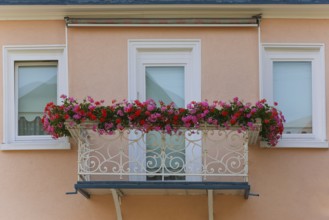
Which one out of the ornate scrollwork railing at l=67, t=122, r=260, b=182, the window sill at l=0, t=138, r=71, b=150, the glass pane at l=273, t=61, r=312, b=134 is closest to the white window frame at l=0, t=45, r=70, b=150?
the window sill at l=0, t=138, r=71, b=150

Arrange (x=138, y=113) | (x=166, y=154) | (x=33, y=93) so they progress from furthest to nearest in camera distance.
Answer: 1. (x=33, y=93)
2. (x=166, y=154)
3. (x=138, y=113)

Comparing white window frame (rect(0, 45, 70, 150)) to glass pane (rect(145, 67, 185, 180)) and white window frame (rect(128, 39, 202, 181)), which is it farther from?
glass pane (rect(145, 67, 185, 180))

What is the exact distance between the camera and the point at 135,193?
14883 mm

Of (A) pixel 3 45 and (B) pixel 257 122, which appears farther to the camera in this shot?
(A) pixel 3 45

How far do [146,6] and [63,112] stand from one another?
84.1 inches

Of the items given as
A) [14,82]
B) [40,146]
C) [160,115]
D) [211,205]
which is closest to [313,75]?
[211,205]

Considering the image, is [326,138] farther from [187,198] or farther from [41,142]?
[41,142]

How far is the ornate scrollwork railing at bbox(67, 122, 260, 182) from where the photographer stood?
14.4 metres

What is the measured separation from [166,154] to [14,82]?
8.30ft

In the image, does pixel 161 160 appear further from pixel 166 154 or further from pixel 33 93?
pixel 33 93

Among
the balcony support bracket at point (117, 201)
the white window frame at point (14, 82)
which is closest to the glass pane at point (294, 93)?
the balcony support bracket at point (117, 201)

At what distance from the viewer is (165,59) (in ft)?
50.6

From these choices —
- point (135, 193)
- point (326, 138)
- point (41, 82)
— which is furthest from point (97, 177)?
point (326, 138)

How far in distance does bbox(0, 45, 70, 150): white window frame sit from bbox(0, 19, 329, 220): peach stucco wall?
0.45ft
